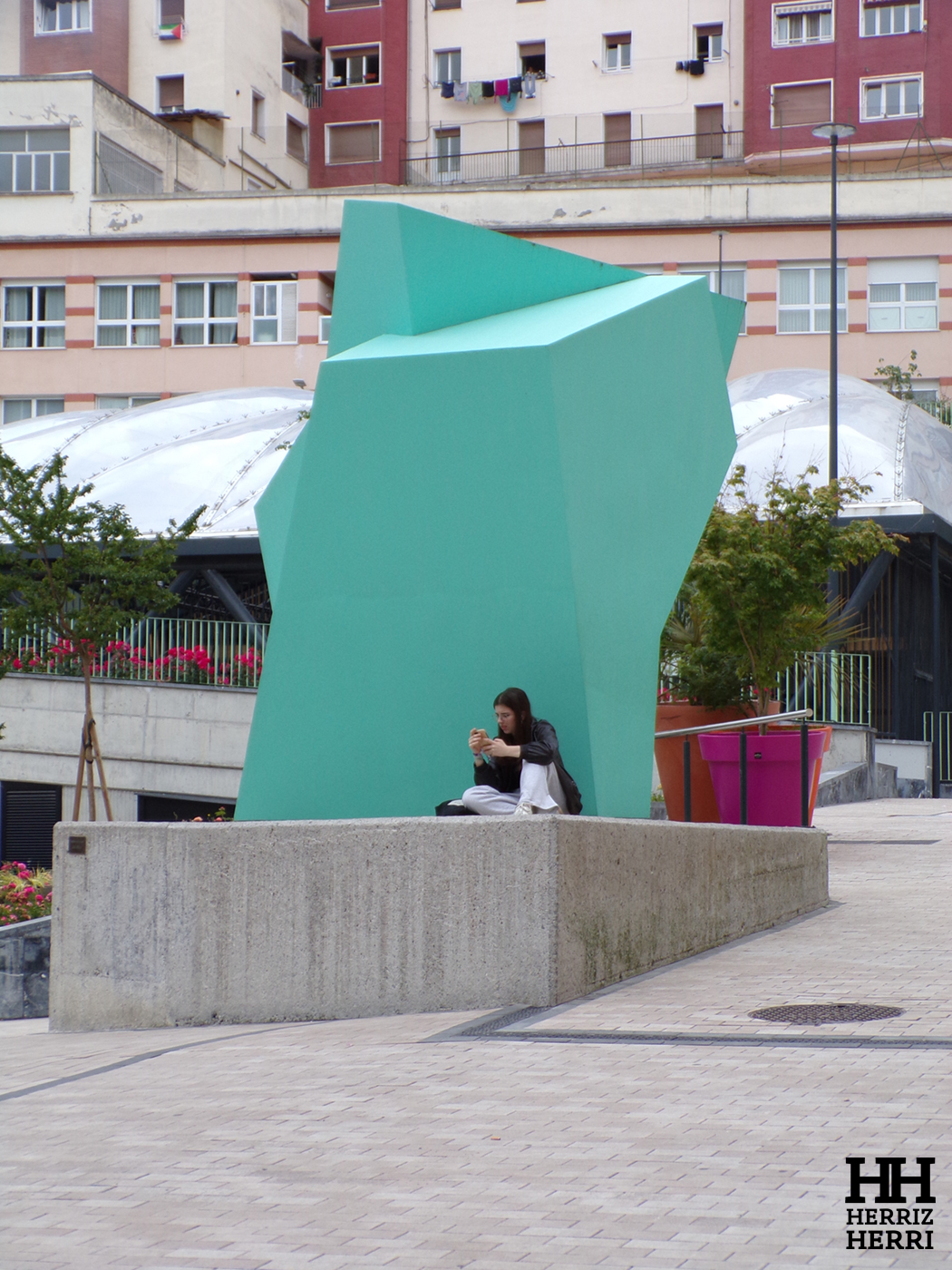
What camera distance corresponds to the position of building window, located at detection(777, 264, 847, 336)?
40.9m

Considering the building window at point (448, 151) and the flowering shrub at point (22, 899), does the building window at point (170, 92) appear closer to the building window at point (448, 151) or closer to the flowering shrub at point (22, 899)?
the building window at point (448, 151)

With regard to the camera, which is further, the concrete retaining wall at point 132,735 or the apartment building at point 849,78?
the apartment building at point 849,78

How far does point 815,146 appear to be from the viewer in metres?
47.1

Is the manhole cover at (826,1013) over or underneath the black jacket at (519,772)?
underneath

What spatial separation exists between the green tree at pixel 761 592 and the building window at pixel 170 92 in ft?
136

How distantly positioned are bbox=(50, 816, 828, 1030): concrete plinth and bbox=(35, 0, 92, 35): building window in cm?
4740

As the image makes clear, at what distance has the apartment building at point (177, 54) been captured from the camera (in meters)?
48.7

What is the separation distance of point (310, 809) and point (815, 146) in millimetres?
43031

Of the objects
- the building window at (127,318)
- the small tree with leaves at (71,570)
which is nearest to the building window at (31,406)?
the building window at (127,318)

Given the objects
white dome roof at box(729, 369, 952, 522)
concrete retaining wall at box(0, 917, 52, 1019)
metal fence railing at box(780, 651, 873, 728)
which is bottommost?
concrete retaining wall at box(0, 917, 52, 1019)

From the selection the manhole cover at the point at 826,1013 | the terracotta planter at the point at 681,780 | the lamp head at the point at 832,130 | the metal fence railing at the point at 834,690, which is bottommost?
the manhole cover at the point at 826,1013

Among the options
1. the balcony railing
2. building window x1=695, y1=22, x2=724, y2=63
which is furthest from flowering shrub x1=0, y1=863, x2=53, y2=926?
building window x1=695, y1=22, x2=724, y2=63

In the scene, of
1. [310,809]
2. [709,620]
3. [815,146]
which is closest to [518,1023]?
[310,809]

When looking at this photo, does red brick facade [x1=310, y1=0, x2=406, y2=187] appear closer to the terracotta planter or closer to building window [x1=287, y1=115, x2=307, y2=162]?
building window [x1=287, y1=115, x2=307, y2=162]
